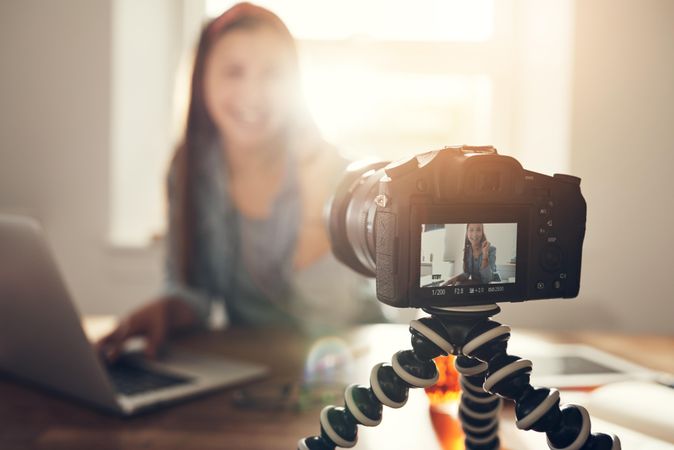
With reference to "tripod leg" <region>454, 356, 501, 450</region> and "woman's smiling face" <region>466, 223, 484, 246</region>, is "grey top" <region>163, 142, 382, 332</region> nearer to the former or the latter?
"tripod leg" <region>454, 356, 501, 450</region>

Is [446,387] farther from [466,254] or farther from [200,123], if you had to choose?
[200,123]

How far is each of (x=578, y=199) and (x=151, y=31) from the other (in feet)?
6.65

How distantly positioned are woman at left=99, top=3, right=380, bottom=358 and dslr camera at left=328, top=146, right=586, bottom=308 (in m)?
0.94

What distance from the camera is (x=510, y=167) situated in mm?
417

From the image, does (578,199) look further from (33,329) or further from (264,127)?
(264,127)

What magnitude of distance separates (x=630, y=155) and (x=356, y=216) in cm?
43

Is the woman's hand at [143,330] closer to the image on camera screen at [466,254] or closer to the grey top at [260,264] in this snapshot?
the grey top at [260,264]

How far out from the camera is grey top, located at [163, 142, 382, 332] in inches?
57.1

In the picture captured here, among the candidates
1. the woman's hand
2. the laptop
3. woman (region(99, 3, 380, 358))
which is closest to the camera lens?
the laptop

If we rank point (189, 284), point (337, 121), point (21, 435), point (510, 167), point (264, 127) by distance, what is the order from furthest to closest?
point (337, 121) < point (264, 127) < point (189, 284) < point (21, 435) < point (510, 167)

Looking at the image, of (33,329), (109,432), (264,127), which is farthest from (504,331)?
(264,127)

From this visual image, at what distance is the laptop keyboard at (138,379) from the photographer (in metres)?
0.72

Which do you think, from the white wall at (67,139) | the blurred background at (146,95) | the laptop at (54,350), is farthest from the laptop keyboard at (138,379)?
the white wall at (67,139)

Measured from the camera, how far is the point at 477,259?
417 mm
